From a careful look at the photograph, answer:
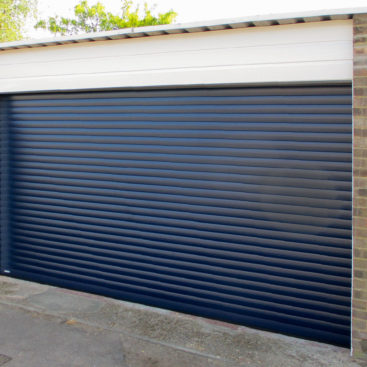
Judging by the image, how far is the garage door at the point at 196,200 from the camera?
479cm

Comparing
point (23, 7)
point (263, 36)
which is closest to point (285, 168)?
point (263, 36)

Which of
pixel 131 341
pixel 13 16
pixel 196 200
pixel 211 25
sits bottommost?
pixel 131 341

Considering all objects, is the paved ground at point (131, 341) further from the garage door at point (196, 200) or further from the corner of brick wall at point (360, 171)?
the corner of brick wall at point (360, 171)

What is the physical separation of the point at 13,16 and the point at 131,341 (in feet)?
92.4

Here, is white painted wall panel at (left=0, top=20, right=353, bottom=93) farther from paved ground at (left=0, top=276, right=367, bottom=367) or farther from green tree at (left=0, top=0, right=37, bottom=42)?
green tree at (left=0, top=0, right=37, bottom=42)

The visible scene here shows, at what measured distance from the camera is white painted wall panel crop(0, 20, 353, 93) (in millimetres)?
4543

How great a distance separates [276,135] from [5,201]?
15.1ft

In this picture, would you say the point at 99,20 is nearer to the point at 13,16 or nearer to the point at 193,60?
the point at 13,16

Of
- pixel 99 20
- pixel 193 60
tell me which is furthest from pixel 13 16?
pixel 193 60

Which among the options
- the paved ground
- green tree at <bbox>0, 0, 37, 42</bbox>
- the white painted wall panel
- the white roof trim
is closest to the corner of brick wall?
the white painted wall panel

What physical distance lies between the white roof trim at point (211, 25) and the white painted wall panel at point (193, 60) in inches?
3.4

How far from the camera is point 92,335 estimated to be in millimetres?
4863

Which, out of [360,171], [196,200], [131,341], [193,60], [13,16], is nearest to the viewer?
[360,171]

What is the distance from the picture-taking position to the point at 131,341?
4.74 meters
